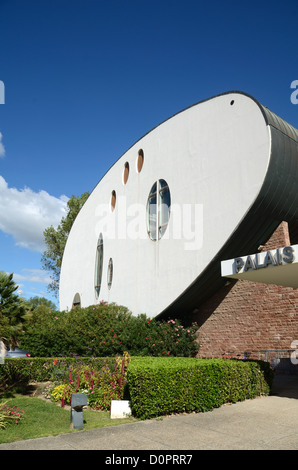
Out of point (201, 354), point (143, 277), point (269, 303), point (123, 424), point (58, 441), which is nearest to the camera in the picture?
point (58, 441)

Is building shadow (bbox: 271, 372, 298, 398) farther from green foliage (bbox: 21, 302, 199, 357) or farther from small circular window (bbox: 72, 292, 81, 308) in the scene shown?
small circular window (bbox: 72, 292, 81, 308)

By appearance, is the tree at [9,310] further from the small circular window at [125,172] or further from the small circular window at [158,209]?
the small circular window at [125,172]

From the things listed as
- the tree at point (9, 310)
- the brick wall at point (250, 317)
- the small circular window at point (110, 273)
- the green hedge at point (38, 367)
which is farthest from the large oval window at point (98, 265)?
the tree at point (9, 310)

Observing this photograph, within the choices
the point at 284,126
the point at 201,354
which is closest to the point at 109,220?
the point at 201,354

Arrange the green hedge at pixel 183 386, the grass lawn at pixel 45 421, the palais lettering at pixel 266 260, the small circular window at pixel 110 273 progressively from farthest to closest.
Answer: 1. the small circular window at pixel 110 273
2. the palais lettering at pixel 266 260
3. the green hedge at pixel 183 386
4. the grass lawn at pixel 45 421

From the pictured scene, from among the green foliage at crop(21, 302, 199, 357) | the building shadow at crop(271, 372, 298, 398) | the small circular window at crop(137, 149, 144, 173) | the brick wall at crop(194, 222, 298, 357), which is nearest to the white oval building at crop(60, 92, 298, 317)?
the small circular window at crop(137, 149, 144, 173)

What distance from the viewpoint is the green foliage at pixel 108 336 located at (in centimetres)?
1450

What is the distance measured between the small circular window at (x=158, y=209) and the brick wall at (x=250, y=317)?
4182 millimetres

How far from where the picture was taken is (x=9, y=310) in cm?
905

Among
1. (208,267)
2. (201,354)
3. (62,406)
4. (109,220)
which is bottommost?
(62,406)

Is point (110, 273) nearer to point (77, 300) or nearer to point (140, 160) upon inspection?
point (77, 300)

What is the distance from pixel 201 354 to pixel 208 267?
12.1ft

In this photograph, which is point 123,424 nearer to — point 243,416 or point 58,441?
point 58,441

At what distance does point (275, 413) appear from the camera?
7.57 m
